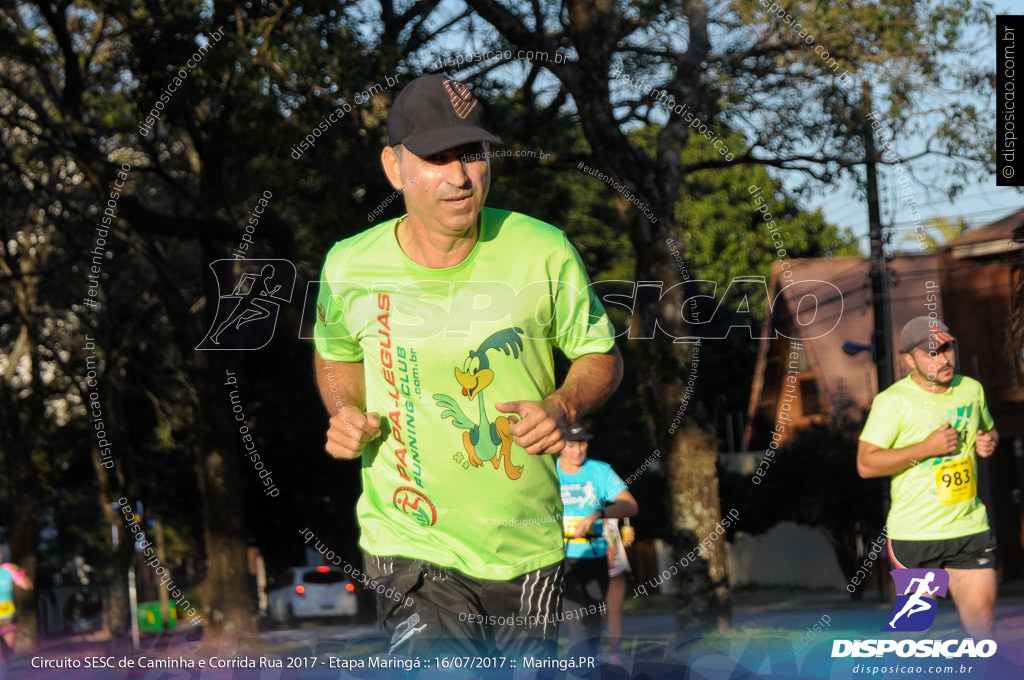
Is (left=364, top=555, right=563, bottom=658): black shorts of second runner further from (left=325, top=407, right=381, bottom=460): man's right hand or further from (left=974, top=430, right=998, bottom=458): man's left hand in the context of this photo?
(left=974, top=430, right=998, bottom=458): man's left hand

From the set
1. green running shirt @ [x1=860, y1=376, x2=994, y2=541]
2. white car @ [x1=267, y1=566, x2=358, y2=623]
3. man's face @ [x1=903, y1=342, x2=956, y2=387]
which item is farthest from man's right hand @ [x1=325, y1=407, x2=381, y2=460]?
white car @ [x1=267, y1=566, x2=358, y2=623]

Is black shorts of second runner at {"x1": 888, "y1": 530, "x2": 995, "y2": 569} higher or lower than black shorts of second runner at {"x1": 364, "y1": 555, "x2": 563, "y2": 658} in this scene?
lower

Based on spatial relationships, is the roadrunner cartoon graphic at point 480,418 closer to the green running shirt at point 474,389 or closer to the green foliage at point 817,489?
the green running shirt at point 474,389

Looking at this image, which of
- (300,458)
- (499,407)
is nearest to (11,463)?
(300,458)

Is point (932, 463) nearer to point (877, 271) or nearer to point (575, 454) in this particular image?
point (575, 454)

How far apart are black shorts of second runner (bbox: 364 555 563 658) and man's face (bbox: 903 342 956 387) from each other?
305 centimetres

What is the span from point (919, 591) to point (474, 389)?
3.36 m

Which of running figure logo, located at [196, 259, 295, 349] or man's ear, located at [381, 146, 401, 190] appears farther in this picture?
running figure logo, located at [196, 259, 295, 349]

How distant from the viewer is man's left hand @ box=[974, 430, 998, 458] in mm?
5758

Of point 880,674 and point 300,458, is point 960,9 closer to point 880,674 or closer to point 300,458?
point 880,674

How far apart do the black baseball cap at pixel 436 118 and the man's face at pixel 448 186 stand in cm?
5

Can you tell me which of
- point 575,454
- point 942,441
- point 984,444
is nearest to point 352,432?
point 942,441

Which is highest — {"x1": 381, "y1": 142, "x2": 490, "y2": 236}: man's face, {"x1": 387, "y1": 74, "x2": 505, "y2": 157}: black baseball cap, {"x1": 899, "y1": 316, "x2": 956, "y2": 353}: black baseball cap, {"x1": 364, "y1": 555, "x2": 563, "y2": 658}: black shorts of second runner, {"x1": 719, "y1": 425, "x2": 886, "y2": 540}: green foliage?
{"x1": 387, "y1": 74, "x2": 505, "y2": 157}: black baseball cap

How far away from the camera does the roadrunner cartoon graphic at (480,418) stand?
3.30m
